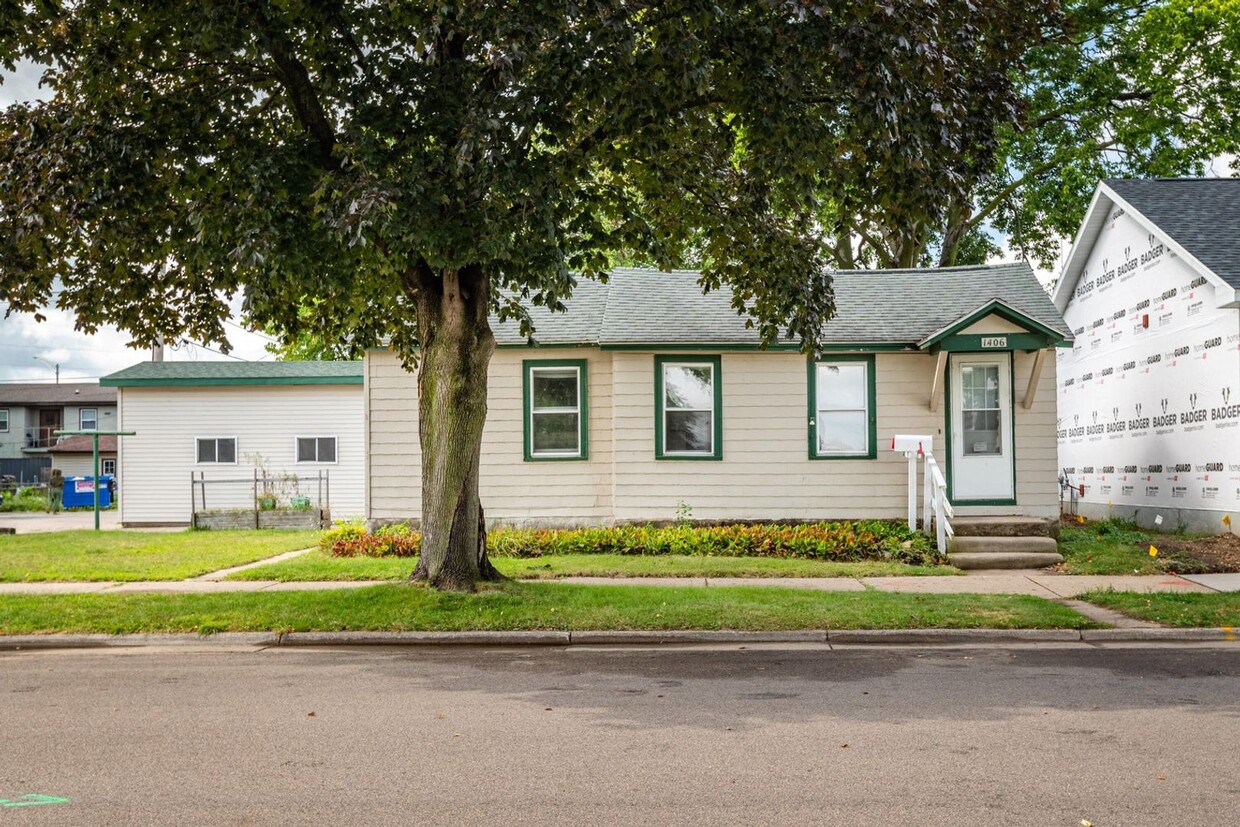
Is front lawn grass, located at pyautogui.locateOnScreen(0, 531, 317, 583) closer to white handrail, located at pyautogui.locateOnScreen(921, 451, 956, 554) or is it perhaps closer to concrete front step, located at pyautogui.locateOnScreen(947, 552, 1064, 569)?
white handrail, located at pyautogui.locateOnScreen(921, 451, 956, 554)

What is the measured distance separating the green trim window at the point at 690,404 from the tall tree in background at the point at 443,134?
600 cm

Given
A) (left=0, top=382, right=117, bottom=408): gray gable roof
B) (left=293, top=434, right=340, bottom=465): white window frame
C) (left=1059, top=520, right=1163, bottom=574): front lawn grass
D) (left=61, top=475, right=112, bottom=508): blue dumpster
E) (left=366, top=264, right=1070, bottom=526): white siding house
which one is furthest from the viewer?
(left=0, top=382, right=117, bottom=408): gray gable roof

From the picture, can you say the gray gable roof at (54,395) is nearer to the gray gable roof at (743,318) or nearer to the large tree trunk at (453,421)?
the gray gable roof at (743,318)

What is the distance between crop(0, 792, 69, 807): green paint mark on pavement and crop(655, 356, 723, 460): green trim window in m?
13.5

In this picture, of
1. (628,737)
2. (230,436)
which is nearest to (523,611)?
(628,737)

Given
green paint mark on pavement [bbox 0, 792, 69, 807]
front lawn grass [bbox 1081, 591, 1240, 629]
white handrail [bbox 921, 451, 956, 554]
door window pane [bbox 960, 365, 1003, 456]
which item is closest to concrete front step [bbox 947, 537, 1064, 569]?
white handrail [bbox 921, 451, 956, 554]

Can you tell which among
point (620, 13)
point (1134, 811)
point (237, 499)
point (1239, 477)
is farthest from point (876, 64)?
point (237, 499)

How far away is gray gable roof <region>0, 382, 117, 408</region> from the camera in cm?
6159

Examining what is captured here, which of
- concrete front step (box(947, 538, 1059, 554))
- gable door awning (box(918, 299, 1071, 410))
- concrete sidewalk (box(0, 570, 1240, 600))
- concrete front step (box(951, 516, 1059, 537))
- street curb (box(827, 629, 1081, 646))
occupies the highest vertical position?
Answer: gable door awning (box(918, 299, 1071, 410))

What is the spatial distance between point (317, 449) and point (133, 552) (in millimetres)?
8582

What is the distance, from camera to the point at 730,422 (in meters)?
18.2

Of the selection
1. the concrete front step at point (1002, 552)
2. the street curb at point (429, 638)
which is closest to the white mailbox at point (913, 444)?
the concrete front step at point (1002, 552)

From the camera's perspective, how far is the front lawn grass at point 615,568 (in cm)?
1401

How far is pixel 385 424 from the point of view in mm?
18594
